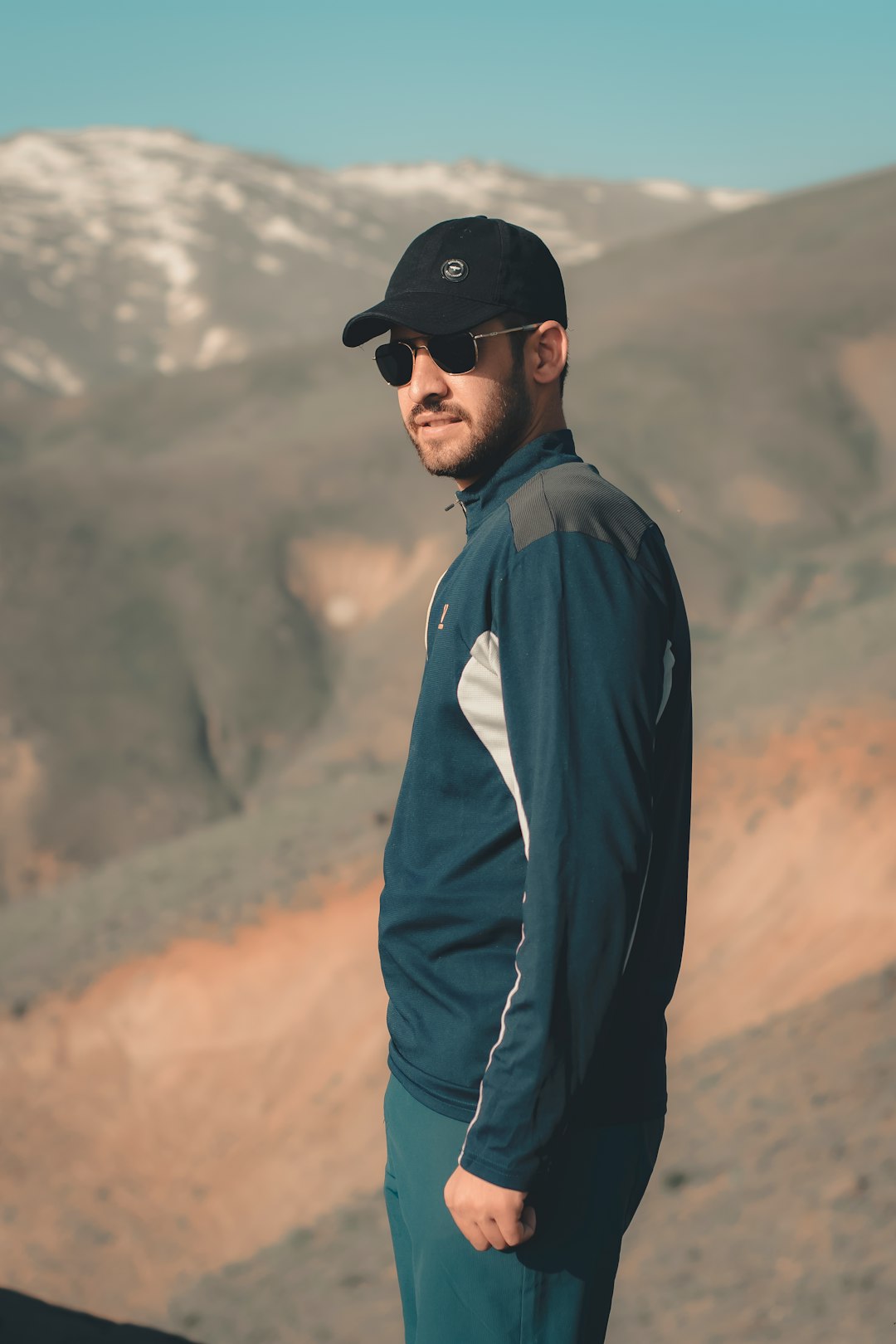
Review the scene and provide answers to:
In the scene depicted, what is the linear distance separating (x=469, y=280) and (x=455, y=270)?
0.12ft

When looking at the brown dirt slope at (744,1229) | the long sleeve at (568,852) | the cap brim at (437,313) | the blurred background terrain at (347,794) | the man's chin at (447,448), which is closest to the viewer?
the long sleeve at (568,852)

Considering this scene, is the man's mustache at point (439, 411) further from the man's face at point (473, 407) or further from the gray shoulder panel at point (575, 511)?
the gray shoulder panel at point (575, 511)

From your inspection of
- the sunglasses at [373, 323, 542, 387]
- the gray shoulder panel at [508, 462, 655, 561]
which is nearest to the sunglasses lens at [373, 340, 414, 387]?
the sunglasses at [373, 323, 542, 387]

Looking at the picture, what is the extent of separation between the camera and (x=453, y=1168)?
2.16 meters

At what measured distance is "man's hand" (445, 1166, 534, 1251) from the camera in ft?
6.42

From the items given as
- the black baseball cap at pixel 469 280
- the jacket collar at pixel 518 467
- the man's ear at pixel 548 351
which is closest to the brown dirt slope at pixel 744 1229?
the jacket collar at pixel 518 467

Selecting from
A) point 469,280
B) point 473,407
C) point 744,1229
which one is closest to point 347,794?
point 744,1229

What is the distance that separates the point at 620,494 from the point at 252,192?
11284cm

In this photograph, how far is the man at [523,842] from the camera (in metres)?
1.94

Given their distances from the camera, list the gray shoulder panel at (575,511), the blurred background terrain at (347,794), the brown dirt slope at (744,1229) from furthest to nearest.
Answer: the blurred background terrain at (347,794)
the brown dirt slope at (744,1229)
the gray shoulder panel at (575,511)

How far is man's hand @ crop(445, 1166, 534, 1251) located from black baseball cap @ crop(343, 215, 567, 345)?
153 centimetres

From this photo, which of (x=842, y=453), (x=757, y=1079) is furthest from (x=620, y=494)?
(x=842, y=453)

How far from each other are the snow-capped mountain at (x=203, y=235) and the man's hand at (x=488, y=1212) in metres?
70.3

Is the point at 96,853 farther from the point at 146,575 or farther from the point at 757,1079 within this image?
the point at 757,1079
